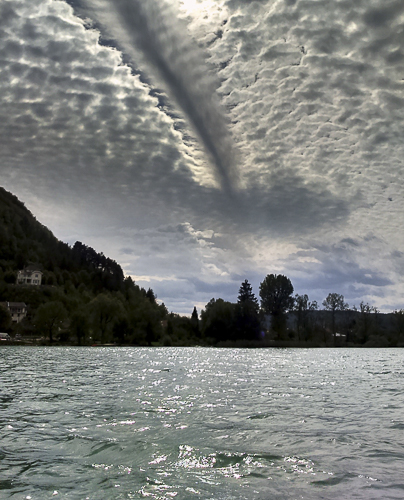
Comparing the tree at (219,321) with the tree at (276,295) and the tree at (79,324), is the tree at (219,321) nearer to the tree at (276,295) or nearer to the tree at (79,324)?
the tree at (276,295)

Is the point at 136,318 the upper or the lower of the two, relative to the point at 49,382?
upper

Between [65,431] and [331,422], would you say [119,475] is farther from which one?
[331,422]

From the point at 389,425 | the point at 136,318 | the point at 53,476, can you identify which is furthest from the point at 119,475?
the point at 136,318

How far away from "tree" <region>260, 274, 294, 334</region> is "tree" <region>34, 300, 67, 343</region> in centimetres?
7347

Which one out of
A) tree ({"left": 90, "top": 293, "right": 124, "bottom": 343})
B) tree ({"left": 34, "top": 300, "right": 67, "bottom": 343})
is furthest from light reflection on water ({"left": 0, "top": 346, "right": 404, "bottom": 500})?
tree ({"left": 90, "top": 293, "right": 124, "bottom": 343})

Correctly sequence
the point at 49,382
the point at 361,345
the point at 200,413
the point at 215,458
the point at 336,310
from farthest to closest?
the point at 336,310 → the point at 361,345 → the point at 49,382 → the point at 200,413 → the point at 215,458

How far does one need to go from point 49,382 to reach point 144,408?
1431 centimetres

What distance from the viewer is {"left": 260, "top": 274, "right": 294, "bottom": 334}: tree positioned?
165m

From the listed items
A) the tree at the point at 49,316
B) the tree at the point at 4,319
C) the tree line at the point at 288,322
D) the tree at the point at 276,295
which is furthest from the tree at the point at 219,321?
the tree at the point at 4,319

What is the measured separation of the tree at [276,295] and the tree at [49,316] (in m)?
73.5

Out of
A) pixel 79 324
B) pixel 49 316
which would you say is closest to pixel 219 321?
pixel 79 324

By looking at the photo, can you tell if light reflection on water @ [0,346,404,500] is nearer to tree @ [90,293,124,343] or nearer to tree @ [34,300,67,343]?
tree @ [34,300,67,343]

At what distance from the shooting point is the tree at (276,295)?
16512 centimetres

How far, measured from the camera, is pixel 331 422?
1744 centimetres
